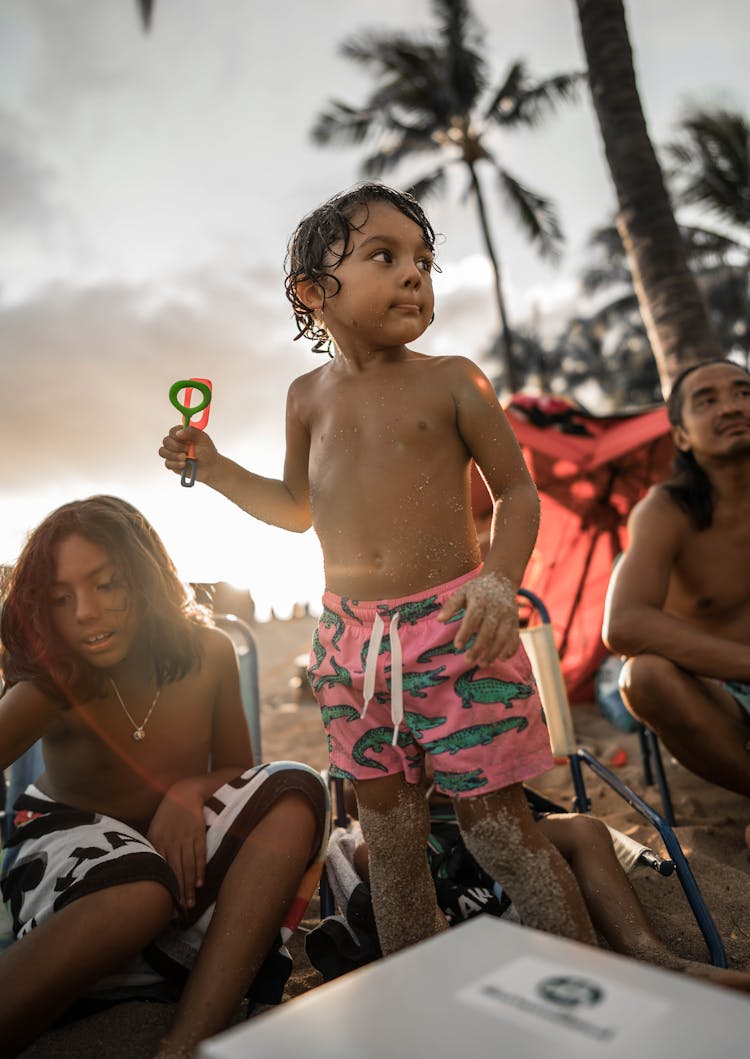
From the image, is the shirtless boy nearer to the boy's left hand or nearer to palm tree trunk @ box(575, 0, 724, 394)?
the boy's left hand

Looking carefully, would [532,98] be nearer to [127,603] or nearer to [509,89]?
[509,89]

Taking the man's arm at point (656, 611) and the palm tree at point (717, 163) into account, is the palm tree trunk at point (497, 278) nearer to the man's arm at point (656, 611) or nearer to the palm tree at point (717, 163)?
the palm tree at point (717, 163)

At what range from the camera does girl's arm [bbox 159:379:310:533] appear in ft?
6.17

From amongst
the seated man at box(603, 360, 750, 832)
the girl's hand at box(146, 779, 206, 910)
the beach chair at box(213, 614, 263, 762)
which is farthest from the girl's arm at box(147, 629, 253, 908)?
the seated man at box(603, 360, 750, 832)

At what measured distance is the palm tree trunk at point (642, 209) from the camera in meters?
5.53

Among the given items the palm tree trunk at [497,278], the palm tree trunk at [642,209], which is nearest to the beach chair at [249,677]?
the palm tree trunk at [642,209]

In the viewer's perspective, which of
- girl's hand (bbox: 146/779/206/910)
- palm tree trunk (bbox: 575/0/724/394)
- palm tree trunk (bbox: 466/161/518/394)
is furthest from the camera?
palm tree trunk (bbox: 466/161/518/394)

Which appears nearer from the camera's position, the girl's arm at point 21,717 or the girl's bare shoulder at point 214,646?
the girl's arm at point 21,717

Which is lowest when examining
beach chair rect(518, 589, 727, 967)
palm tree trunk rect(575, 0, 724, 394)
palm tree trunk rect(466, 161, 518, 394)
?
beach chair rect(518, 589, 727, 967)

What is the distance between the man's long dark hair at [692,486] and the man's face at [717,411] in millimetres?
46

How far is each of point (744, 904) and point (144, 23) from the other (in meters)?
16.3

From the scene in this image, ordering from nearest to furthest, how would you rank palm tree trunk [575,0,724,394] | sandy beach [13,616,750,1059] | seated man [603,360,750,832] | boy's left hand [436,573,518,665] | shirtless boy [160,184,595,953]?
boy's left hand [436,573,518,665] < shirtless boy [160,184,595,953] < sandy beach [13,616,750,1059] < seated man [603,360,750,832] < palm tree trunk [575,0,724,394]

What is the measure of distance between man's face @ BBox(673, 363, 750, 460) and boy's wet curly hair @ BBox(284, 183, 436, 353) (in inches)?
58.3

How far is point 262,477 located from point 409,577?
0.55 m
